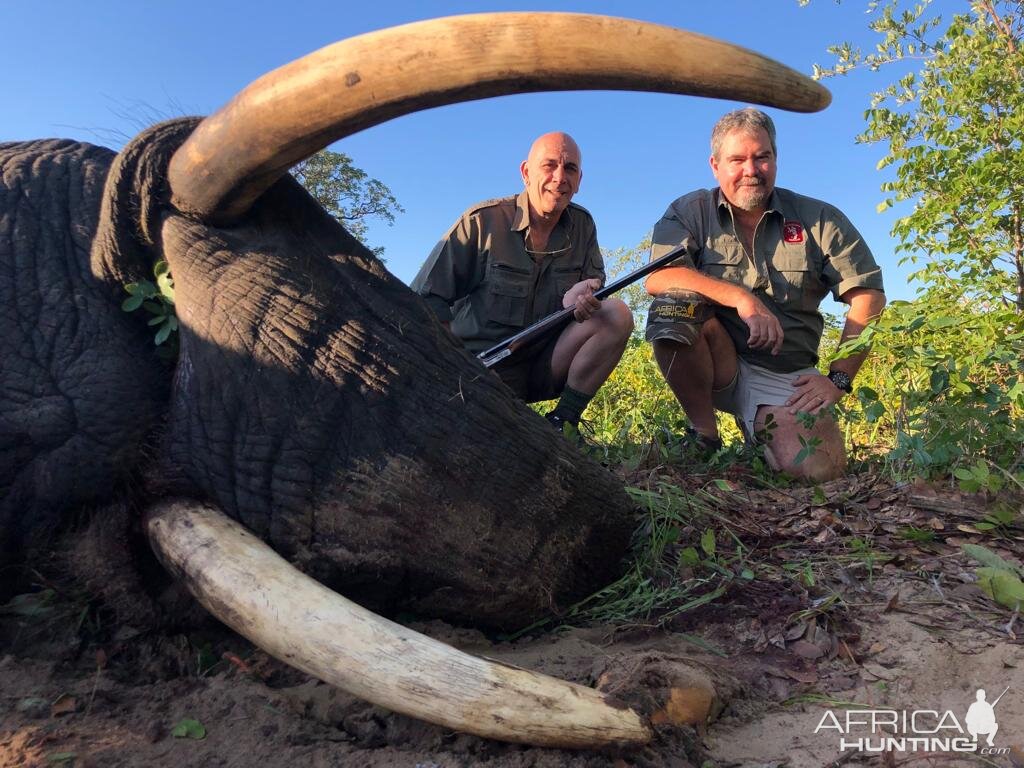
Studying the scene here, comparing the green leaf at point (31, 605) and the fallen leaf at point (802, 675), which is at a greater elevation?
the fallen leaf at point (802, 675)

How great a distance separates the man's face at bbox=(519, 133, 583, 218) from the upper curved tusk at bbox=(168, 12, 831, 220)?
3.30 meters

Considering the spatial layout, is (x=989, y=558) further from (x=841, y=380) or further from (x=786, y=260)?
(x=786, y=260)

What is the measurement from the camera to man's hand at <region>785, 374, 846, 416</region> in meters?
3.93

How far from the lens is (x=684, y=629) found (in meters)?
2.06

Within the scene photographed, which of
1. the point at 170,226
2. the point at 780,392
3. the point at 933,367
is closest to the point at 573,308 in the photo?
the point at 780,392

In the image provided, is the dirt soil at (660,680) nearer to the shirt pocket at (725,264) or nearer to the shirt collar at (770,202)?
the shirt pocket at (725,264)

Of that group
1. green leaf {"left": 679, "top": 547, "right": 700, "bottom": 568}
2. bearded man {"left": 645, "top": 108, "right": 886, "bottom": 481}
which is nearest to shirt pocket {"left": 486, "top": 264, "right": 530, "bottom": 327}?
bearded man {"left": 645, "top": 108, "right": 886, "bottom": 481}

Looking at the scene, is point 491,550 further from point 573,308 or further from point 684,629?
point 573,308

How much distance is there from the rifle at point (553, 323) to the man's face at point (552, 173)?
2.21 feet

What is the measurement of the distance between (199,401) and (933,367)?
102 inches

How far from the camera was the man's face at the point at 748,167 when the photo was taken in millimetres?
4230

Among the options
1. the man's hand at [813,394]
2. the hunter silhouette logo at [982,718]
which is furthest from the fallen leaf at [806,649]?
the man's hand at [813,394]

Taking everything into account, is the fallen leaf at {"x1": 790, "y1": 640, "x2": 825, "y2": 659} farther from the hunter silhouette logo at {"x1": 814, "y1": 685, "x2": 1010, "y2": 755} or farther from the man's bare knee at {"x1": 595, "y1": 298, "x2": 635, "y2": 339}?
the man's bare knee at {"x1": 595, "y1": 298, "x2": 635, "y2": 339}

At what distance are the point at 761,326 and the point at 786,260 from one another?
64 centimetres
